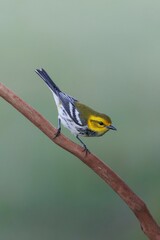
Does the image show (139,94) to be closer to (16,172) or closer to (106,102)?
(106,102)

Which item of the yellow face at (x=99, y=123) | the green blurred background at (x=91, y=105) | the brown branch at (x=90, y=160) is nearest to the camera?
the brown branch at (x=90, y=160)

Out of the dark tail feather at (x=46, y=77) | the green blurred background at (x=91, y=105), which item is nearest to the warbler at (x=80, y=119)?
the dark tail feather at (x=46, y=77)

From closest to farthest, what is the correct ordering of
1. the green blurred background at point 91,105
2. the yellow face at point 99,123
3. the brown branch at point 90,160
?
the brown branch at point 90,160 < the yellow face at point 99,123 < the green blurred background at point 91,105

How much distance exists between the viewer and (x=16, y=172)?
6.41ft

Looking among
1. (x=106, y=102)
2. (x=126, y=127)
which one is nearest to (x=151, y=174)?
(x=126, y=127)

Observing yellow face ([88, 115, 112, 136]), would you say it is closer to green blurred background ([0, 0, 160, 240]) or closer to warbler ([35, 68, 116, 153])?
warbler ([35, 68, 116, 153])

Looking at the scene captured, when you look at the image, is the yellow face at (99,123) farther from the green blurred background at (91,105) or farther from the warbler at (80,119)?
the green blurred background at (91,105)

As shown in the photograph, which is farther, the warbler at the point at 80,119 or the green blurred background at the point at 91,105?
the green blurred background at the point at 91,105

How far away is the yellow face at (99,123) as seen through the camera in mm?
1637

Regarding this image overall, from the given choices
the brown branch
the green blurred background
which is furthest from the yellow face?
the green blurred background

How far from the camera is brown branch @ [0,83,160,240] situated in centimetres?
153

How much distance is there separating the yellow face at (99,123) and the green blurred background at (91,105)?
1.11 feet

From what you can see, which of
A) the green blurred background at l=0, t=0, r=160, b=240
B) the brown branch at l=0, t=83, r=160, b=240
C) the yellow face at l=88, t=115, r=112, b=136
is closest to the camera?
the brown branch at l=0, t=83, r=160, b=240

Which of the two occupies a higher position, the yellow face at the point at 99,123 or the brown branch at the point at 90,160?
the yellow face at the point at 99,123
